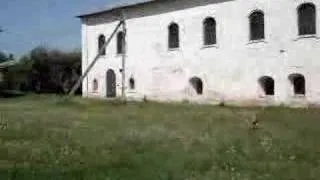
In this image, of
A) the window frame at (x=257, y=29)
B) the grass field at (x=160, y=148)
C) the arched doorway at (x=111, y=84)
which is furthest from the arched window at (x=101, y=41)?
the grass field at (x=160, y=148)

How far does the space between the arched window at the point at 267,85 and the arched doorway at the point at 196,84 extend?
425 centimetres

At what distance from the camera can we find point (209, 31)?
103 feet

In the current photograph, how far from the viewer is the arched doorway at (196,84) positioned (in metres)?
32.2

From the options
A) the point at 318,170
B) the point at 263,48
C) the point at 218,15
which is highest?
the point at 218,15

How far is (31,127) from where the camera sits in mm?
18000

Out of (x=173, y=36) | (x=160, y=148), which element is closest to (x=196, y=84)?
(x=173, y=36)

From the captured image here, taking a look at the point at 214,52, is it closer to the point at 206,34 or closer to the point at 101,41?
the point at 206,34

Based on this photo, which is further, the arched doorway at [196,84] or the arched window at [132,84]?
the arched window at [132,84]

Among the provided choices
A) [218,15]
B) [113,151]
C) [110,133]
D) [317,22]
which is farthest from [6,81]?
[113,151]

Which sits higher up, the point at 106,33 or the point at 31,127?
the point at 106,33

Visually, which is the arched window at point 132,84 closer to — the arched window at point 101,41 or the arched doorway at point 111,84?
the arched doorway at point 111,84

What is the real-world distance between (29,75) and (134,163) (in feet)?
140

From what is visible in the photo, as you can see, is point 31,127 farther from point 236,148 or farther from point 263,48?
point 263,48

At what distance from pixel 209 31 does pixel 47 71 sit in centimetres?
2363
